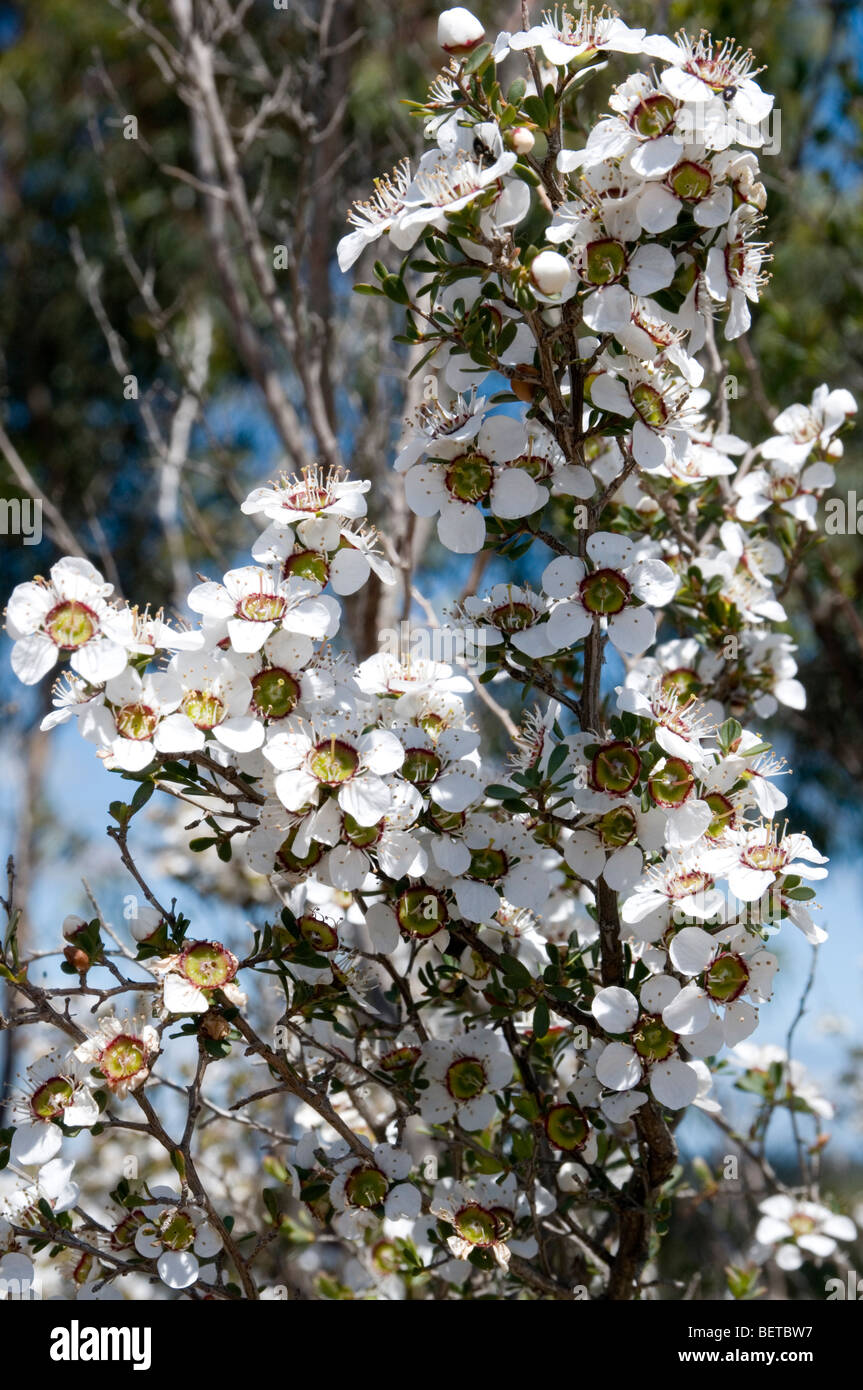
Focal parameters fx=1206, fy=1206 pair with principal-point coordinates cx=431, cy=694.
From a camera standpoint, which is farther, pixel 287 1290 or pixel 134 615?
pixel 287 1290

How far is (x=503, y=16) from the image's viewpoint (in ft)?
9.91

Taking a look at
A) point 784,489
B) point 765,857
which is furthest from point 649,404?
point 784,489

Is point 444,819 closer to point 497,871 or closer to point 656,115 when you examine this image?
point 497,871

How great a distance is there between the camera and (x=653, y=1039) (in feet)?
4.42

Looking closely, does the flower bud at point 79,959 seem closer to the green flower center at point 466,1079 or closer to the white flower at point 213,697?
the white flower at point 213,697

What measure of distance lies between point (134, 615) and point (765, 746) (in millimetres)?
730

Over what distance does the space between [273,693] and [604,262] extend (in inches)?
23.3

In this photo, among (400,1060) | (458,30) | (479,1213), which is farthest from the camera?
(400,1060)

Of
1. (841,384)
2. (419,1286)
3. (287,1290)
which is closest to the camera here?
(287,1290)

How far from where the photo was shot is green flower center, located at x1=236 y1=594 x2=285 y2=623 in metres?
1.31

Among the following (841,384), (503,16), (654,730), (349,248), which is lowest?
(654,730)

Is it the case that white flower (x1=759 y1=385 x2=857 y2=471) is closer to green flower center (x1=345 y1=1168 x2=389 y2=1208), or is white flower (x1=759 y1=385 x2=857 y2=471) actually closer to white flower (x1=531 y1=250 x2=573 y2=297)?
white flower (x1=531 y1=250 x2=573 y2=297)

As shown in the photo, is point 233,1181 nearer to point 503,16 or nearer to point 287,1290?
point 287,1290
